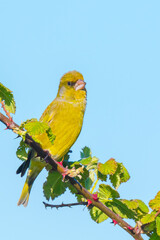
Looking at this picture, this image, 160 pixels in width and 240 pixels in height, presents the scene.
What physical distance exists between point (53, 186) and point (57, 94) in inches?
110

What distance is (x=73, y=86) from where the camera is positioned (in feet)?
19.9

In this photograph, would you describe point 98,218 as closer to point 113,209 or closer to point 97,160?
point 113,209

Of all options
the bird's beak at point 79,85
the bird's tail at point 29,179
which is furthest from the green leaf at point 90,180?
the bird's beak at point 79,85

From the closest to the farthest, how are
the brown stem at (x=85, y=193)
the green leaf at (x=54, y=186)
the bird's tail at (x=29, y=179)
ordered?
the brown stem at (x=85, y=193) < the green leaf at (x=54, y=186) < the bird's tail at (x=29, y=179)

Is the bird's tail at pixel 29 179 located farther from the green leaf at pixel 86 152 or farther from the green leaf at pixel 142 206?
the green leaf at pixel 142 206

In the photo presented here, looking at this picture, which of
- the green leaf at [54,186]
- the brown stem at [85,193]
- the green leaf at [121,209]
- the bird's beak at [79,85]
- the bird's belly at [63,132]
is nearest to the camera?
the brown stem at [85,193]

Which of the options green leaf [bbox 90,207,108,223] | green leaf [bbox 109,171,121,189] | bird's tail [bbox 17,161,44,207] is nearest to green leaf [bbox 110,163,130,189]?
green leaf [bbox 109,171,121,189]

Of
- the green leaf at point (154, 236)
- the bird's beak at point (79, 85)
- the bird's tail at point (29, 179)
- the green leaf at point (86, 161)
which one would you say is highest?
the bird's beak at point (79, 85)

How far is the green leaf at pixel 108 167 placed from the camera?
323 cm

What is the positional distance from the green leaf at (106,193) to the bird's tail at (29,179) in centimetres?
247

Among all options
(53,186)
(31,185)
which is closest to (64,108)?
(31,185)

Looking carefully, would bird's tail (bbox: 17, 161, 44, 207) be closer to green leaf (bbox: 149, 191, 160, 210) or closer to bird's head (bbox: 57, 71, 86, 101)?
bird's head (bbox: 57, 71, 86, 101)

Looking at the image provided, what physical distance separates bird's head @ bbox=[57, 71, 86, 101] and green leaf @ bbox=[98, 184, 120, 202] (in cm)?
280

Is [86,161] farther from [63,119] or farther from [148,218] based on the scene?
[63,119]
